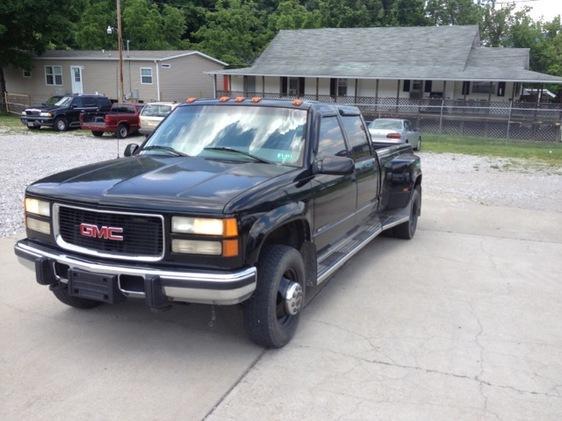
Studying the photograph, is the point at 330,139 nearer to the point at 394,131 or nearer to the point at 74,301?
the point at 74,301

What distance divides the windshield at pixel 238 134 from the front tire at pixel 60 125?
70.3 ft

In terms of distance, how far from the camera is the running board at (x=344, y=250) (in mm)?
4766

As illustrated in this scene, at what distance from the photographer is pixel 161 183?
3.84 m

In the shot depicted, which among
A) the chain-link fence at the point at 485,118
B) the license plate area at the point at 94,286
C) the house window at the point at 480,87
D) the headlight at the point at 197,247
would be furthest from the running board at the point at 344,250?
the house window at the point at 480,87

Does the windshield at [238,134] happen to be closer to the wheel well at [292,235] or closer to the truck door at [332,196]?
the truck door at [332,196]

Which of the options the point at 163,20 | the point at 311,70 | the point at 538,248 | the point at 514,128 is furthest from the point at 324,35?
the point at 538,248

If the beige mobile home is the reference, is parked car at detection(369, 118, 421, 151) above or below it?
below

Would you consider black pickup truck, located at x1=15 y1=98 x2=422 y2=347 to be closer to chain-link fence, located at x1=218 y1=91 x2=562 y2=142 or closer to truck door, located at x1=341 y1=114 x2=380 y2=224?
truck door, located at x1=341 y1=114 x2=380 y2=224

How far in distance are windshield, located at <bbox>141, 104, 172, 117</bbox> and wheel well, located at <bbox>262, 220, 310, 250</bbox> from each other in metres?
18.7

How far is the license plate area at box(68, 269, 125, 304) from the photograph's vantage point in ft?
11.7

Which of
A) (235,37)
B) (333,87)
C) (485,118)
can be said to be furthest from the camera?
(235,37)

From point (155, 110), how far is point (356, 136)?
17.8m

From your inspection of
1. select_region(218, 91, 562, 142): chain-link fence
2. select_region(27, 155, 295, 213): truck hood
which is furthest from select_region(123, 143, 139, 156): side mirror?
→ select_region(218, 91, 562, 142): chain-link fence

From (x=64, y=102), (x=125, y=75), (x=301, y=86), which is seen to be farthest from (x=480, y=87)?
(x=125, y=75)
